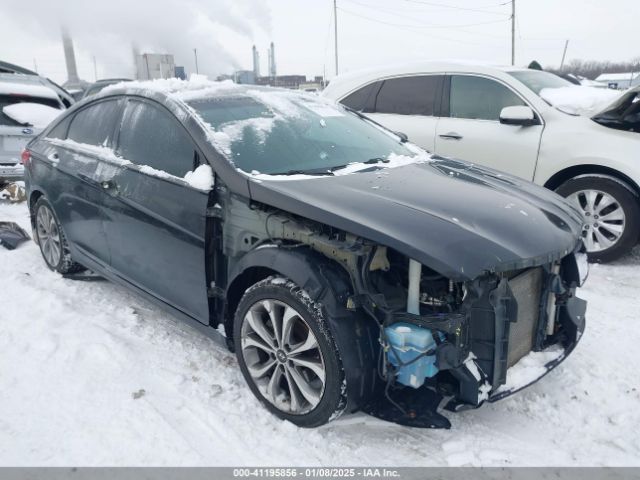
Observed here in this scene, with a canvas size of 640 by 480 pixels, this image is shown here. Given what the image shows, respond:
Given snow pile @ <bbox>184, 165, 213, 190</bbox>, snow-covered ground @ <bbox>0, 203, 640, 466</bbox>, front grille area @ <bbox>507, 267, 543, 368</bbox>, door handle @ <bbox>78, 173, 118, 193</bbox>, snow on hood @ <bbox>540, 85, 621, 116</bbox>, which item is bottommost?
snow-covered ground @ <bbox>0, 203, 640, 466</bbox>

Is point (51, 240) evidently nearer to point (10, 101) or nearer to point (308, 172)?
point (308, 172)

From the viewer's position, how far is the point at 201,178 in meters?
2.79

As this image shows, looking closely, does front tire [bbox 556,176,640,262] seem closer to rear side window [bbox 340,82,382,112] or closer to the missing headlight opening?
rear side window [bbox 340,82,382,112]

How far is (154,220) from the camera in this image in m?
3.08

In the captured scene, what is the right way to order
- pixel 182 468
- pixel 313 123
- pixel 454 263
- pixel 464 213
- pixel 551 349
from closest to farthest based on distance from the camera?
pixel 454 263 → pixel 182 468 → pixel 464 213 → pixel 551 349 → pixel 313 123

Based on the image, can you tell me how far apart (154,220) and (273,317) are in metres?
1.05

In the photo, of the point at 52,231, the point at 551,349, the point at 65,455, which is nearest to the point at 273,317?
the point at 65,455

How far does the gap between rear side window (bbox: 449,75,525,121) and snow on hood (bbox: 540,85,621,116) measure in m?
0.30

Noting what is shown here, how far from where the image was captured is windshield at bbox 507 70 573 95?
17.2ft

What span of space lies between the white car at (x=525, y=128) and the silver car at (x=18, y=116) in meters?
4.28

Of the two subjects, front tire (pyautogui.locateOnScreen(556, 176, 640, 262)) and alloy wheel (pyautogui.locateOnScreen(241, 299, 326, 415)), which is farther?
front tire (pyautogui.locateOnScreen(556, 176, 640, 262))

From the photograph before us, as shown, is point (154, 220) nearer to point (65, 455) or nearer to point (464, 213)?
point (65, 455)

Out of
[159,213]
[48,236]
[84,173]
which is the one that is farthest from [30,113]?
[159,213]

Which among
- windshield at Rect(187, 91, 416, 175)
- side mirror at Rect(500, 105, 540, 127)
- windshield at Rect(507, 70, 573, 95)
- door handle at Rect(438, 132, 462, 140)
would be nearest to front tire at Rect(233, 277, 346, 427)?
windshield at Rect(187, 91, 416, 175)
